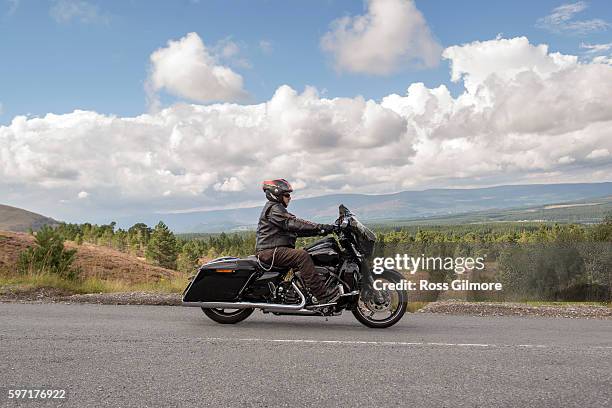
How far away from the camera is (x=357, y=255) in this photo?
8266 mm

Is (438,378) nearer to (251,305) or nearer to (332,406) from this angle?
(332,406)

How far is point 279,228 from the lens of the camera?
26.9 feet

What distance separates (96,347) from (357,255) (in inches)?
152

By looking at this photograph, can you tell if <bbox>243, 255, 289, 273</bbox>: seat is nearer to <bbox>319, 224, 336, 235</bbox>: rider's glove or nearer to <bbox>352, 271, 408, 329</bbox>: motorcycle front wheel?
<bbox>319, 224, 336, 235</bbox>: rider's glove

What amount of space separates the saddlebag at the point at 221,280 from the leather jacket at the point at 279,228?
42cm

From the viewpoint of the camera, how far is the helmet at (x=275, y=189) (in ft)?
26.9

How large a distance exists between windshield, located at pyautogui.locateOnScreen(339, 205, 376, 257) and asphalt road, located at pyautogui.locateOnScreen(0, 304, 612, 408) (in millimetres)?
1225

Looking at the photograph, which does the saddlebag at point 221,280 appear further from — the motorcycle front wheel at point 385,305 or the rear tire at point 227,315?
the motorcycle front wheel at point 385,305

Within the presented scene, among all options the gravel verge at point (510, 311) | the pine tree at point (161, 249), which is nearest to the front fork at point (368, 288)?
the gravel verge at point (510, 311)

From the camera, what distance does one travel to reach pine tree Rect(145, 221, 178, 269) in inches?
3250

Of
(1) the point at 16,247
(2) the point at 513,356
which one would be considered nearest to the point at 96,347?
(2) the point at 513,356

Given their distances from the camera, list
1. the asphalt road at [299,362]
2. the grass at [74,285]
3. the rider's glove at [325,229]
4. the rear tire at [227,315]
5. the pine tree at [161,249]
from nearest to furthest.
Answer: the asphalt road at [299,362] → the rider's glove at [325,229] → the rear tire at [227,315] → the grass at [74,285] → the pine tree at [161,249]

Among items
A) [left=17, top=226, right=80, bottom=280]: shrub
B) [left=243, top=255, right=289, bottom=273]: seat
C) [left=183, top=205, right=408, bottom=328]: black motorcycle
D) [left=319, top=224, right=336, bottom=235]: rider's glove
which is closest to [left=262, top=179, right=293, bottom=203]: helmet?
[left=319, top=224, right=336, bottom=235]: rider's glove

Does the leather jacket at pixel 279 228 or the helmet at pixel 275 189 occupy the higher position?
the helmet at pixel 275 189
